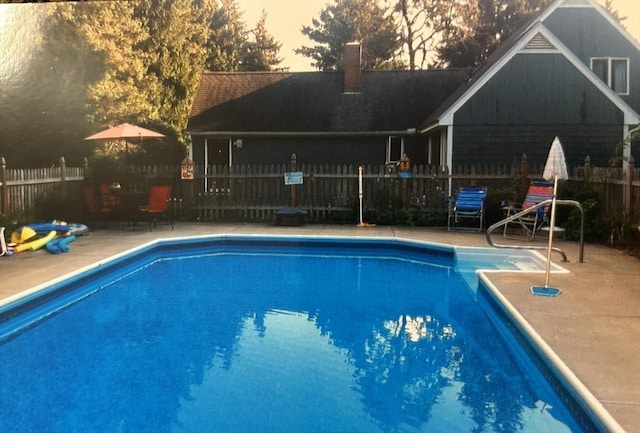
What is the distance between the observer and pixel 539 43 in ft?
43.3

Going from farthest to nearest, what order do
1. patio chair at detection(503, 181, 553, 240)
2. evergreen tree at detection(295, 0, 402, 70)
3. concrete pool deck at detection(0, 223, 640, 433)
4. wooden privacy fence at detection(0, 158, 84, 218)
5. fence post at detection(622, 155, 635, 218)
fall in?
evergreen tree at detection(295, 0, 402, 70), patio chair at detection(503, 181, 553, 240), wooden privacy fence at detection(0, 158, 84, 218), fence post at detection(622, 155, 635, 218), concrete pool deck at detection(0, 223, 640, 433)

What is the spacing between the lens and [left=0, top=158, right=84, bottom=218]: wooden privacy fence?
905 cm

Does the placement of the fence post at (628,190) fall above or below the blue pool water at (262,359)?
above

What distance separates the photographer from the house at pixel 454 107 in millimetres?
13297

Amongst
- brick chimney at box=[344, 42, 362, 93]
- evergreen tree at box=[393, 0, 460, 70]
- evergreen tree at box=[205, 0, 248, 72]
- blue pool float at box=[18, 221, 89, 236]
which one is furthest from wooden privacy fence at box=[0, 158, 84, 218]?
evergreen tree at box=[393, 0, 460, 70]

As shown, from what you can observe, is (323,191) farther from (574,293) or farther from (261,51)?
(261,51)

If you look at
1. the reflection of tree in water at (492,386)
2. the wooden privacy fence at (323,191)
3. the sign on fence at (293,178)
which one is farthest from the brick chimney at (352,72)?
the reflection of tree in water at (492,386)

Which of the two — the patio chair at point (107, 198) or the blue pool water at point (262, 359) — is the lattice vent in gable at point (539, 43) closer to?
the blue pool water at point (262, 359)

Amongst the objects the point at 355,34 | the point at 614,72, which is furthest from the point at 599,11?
the point at 355,34

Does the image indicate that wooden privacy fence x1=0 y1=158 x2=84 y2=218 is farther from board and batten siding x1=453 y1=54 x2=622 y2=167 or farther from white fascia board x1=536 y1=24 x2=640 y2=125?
white fascia board x1=536 y1=24 x2=640 y2=125

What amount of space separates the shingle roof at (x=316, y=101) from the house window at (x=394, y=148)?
1.45 ft

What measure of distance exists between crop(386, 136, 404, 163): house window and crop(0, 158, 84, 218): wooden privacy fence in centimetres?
887

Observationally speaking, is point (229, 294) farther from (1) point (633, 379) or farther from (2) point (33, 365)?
(1) point (633, 379)

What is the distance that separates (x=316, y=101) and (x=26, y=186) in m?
9.75
